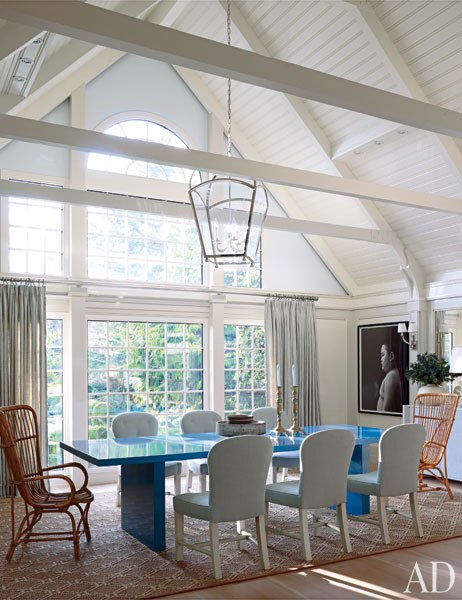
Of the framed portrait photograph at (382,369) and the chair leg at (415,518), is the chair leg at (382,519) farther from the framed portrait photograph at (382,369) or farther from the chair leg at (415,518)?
the framed portrait photograph at (382,369)

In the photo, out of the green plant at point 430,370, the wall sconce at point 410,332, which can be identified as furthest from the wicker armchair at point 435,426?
the wall sconce at point 410,332

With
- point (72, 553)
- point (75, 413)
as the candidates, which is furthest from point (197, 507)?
point (75, 413)

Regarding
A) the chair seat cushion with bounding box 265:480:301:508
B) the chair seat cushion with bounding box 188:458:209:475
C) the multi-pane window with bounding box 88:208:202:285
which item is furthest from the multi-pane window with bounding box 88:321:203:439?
the chair seat cushion with bounding box 265:480:301:508

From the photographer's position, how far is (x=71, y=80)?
23.5 ft

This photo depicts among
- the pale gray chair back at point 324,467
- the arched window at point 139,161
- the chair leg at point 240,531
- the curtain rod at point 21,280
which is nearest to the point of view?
the pale gray chair back at point 324,467

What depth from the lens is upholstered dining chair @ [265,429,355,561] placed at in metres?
4.45

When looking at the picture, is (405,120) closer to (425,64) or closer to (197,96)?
(425,64)

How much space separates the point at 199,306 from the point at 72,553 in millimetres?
3784

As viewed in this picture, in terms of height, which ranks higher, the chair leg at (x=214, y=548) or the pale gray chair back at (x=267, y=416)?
the pale gray chair back at (x=267, y=416)

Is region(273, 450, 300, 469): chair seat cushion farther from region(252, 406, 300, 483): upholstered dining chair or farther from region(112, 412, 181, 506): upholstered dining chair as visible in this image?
region(112, 412, 181, 506): upholstered dining chair

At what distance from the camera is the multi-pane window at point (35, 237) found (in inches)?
274

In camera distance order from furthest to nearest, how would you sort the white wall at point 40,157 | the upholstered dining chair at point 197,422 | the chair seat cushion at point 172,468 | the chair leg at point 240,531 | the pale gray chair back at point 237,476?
the white wall at point 40,157, the upholstered dining chair at point 197,422, the chair seat cushion at point 172,468, the chair leg at point 240,531, the pale gray chair back at point 237,476

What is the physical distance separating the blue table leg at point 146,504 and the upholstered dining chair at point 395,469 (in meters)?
1.44

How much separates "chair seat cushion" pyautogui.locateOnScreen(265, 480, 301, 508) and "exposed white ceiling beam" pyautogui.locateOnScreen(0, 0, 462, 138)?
2.47 metres
